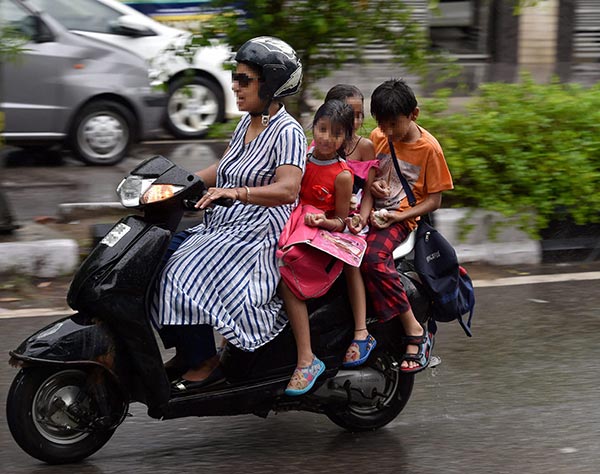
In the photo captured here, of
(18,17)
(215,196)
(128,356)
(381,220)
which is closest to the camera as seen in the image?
(215,196)

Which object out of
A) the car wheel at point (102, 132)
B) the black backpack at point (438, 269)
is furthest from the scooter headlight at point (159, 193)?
the car wheel at point (102, 132)

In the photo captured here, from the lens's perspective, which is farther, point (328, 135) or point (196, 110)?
point (196, 110)

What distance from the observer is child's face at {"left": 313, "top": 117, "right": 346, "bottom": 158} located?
402 cm

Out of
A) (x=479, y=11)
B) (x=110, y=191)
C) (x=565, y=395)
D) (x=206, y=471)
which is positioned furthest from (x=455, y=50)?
(x=206, y=471)

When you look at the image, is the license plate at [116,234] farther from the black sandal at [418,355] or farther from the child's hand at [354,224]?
the black sandal at [418,355]

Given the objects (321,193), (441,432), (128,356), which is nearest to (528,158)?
(441,432)

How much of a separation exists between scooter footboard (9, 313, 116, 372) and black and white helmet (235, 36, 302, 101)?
1.09m

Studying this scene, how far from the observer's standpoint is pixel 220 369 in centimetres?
422

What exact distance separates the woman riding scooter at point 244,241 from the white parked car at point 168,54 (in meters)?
6.48

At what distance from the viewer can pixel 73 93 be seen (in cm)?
984

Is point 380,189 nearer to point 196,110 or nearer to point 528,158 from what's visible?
point 528,158

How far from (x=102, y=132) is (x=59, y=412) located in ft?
21.0

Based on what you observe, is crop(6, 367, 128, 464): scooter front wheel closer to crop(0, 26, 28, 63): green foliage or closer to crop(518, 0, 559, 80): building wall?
crop(0, 26, 28, 63): green foliage

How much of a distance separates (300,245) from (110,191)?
535 centimetres
